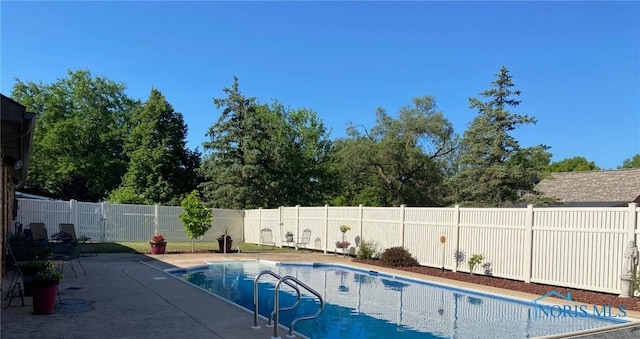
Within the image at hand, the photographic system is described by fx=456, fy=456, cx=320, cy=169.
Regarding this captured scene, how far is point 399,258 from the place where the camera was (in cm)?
1502

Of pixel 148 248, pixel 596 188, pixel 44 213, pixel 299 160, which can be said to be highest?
pixel 299 160

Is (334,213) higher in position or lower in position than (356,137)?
lower

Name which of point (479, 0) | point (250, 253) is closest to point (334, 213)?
point (250, 253)

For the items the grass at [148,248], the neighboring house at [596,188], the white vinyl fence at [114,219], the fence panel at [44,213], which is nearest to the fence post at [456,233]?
the grass at [148,248]

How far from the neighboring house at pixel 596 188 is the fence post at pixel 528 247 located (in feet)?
37.3

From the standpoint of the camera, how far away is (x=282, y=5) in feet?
51.6

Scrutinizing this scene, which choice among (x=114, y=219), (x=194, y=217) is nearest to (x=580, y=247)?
(x=194, y=217)

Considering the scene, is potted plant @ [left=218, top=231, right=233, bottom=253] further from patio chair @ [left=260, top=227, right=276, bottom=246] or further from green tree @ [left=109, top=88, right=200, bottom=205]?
green tree @ [left=109, top=88, right=200, bottom=205]

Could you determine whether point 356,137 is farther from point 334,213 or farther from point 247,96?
point 334,213

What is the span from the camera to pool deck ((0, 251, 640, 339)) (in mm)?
5977

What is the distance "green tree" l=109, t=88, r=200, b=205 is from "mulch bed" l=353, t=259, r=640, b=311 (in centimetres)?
2578

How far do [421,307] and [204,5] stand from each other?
34.7 ft

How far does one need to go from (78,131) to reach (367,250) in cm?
3407

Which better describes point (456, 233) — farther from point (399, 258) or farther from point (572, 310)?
point (572, 310)
